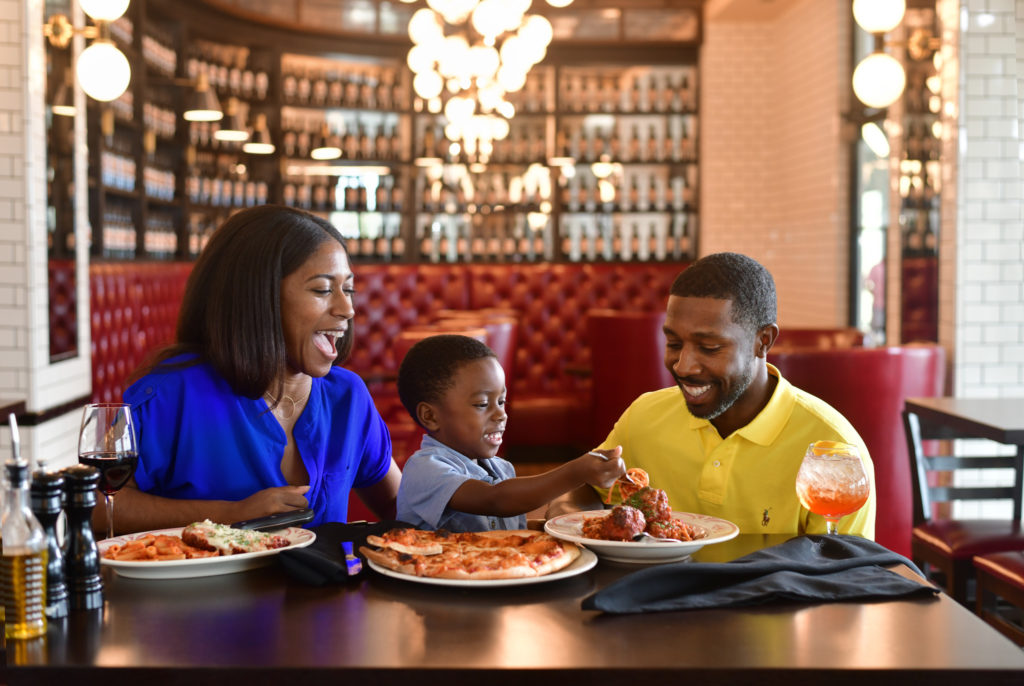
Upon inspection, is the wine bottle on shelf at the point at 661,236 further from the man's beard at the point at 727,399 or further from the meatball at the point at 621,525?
the meatball at the point at 621,525

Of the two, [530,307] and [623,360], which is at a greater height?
[530,307]

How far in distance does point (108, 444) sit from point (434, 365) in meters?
0.67

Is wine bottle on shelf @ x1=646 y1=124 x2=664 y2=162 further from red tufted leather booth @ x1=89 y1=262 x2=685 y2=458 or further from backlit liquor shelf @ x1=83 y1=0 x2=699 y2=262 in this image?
red tufted leather booth @ x1=89 y1=262 x2=685 y2=458

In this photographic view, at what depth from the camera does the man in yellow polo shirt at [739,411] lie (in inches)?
77.5

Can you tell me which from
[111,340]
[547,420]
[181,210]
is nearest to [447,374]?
[111,340]

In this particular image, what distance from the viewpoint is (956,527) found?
3.50 metres

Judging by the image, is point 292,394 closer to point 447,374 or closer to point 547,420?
point 447,374

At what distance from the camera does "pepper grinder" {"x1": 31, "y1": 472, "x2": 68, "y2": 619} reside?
1275 mm

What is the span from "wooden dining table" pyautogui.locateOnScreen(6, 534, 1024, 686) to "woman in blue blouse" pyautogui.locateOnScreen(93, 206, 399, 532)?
0.55 m

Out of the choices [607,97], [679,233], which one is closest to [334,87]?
[607,97]

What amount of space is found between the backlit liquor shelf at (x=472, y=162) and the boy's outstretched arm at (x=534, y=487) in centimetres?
665

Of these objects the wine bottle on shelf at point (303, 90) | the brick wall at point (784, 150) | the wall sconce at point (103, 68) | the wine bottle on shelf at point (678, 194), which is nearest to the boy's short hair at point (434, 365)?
the wall sconce at point (103, 68)

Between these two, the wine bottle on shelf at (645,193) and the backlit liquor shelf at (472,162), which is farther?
the wine bottle on shelf at (645,193)

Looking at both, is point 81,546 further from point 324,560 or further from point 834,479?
point 834,479
